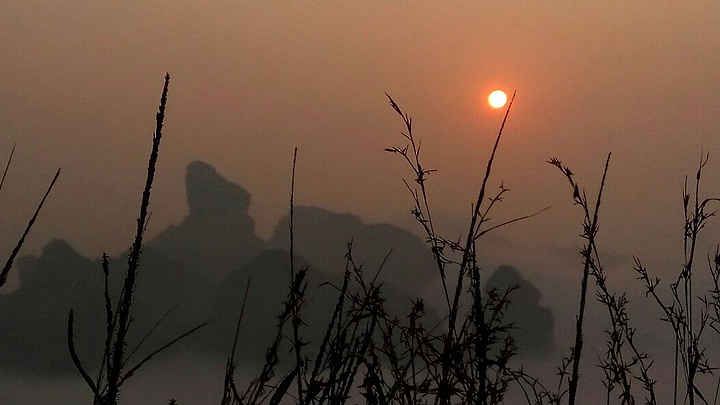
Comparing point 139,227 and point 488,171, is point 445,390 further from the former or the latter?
point 139,227

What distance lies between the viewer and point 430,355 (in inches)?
74.9

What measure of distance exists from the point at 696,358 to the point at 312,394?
Result: 1606mm

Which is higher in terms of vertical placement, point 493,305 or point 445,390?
point 493,305

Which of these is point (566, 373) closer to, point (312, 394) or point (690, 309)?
point (690, 309)

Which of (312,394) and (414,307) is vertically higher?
(414,307)

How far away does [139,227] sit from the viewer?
3.27 ft

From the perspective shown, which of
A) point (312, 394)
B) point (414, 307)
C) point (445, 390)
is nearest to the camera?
point (312, 394)

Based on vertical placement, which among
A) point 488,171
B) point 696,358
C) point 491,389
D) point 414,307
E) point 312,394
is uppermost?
point 696,358

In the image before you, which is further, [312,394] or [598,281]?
[598,281]

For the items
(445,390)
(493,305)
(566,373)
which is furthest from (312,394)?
(566,373)

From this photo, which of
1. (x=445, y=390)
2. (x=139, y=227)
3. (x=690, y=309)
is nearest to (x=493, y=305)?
(x=690, y=309)

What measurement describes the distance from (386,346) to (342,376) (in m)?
0.57

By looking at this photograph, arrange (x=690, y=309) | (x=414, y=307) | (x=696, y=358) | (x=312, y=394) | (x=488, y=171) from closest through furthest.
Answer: (x=312, y=394)
(x=488, y=171)
(x=414, y=307)
(x=696, y=358)
(x=690, y=309)

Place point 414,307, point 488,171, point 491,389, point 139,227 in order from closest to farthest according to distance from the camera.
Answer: point 139,227 → point 488,171 → point 491,389 → point 414,307
